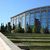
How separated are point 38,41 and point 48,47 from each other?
1.10ft

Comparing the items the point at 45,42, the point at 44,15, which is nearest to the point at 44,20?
the point at 44,15

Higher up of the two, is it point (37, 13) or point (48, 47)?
point (37, 13)

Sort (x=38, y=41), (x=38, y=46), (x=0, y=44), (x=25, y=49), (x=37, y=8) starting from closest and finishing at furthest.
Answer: (x=0, y=44) → (x=25, y=49) → (x=38, y=46) → (x=38, y=41) → (x=37, y=8)

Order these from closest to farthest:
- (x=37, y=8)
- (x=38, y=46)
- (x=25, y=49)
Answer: (x=25, y=49) → (x=38, y=46) → (x=37, y=8)

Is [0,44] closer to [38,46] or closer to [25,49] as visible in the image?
[25,49]

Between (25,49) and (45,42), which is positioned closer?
(25,49)

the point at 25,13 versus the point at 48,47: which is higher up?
the point at 25,13

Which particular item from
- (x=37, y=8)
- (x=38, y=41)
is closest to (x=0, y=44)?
(x=38, y=41)

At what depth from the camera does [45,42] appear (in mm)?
4598

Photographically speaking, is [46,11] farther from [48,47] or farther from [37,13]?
[48,47]

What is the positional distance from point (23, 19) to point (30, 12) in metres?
1.95

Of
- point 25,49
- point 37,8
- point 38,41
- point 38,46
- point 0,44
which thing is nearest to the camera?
point 0,44

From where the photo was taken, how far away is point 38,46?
13.5 ft

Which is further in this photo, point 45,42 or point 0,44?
point 45,42
